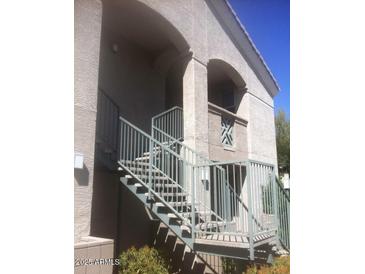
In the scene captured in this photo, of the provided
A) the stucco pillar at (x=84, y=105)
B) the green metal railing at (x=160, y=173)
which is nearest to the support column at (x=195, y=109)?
the green metal railing at (x=160, y=173)

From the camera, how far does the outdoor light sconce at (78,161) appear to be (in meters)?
3.16

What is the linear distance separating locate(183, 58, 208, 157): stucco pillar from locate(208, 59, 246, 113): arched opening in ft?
2.92

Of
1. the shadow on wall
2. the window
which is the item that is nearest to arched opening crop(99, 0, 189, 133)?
the window

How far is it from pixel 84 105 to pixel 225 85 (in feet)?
16.8

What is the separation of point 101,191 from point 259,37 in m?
3.11

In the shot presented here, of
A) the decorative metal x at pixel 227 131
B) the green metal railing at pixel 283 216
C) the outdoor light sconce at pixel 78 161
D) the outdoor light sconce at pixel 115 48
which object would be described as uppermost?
the outdoor light sconce at pixel 115 48

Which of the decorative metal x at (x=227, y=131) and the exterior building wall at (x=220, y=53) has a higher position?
the exterior building wall at (x=220, y=53)

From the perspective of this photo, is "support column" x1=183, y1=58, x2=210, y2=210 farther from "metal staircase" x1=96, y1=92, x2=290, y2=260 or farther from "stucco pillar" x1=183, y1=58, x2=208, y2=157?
"metal staircase" x1=96, y1=92, x2=290, y2=260

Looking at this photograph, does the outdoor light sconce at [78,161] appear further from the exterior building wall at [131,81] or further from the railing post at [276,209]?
the exterior building wall at [131,81]

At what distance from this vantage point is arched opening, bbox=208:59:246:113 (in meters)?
7.01

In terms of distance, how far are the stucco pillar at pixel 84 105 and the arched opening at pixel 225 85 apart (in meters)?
3.59

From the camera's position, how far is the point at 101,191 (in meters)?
4.68
